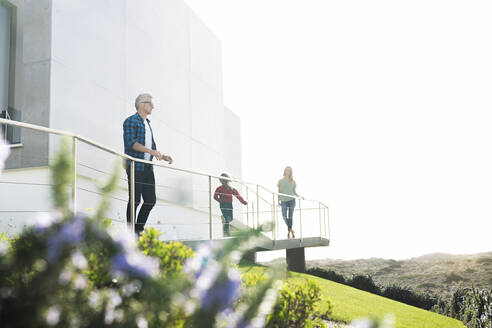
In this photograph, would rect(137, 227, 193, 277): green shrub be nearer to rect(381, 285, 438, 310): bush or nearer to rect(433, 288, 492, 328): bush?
rect(433, 288, 492, 328): bush

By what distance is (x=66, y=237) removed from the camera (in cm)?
105

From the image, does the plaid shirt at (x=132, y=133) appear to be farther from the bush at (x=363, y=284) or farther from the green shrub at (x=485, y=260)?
the green shrub at (x=485, y=260)

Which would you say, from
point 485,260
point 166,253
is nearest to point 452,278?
point 485,260

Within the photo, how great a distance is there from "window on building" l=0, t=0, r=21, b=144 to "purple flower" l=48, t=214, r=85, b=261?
7035 millimetres

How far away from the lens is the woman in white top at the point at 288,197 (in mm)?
10805

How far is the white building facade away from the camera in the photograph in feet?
24.0

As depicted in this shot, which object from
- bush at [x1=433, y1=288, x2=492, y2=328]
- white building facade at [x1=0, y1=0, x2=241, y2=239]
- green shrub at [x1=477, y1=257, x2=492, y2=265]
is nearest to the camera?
white building facade at [x1=0, y1=0, x2=241, y2=239]

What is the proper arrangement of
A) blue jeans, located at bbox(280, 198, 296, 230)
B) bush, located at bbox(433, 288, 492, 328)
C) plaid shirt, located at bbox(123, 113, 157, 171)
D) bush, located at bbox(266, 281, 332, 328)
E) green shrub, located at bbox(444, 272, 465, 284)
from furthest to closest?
1. green shrub, located at bbox(444, 272, 465, 284)
2. blue jeans, located at bbox(280, 198, 296, 230)
3. bush, located at bbox(433, 288, 492, 328)
4. plaid shirt, located at bbox(123, 113, 157, 171)
5. bush, located at bbox(266, 281, 332, 328)

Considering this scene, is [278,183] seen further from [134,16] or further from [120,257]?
[120,257]

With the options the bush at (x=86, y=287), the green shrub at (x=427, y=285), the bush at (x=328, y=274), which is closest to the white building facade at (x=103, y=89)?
the bush at (x=328, y=274)

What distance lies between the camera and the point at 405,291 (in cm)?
1189

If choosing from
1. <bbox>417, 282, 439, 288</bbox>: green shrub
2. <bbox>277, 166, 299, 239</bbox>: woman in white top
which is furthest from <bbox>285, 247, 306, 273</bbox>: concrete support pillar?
<bbox>417, 282, 439, 288</bbox>: green shrub

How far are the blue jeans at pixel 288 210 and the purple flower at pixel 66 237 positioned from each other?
31.9ft

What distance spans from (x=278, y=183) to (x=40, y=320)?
10.1 metres
